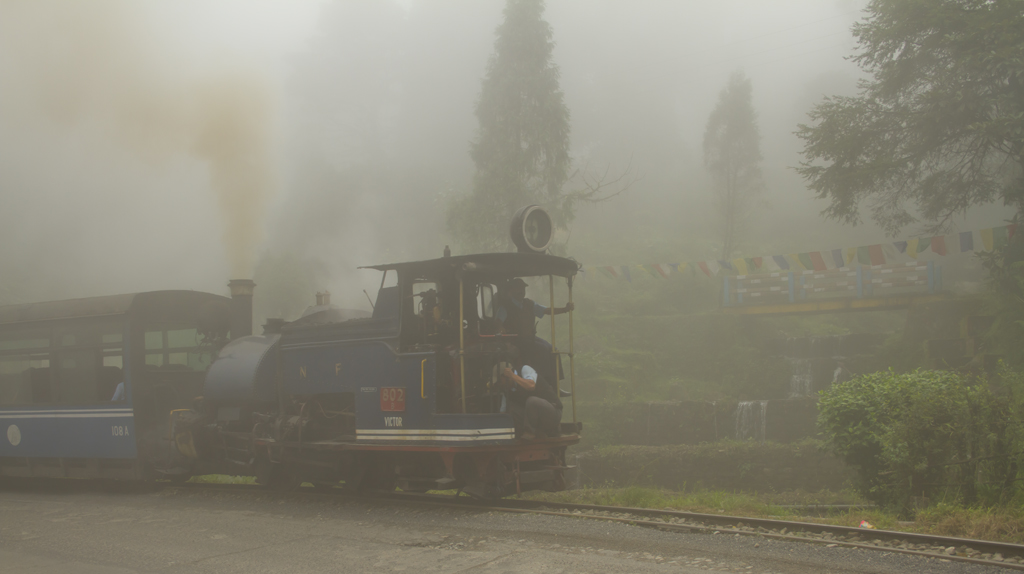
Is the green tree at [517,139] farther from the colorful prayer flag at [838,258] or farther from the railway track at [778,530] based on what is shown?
the railway track at [778,530]

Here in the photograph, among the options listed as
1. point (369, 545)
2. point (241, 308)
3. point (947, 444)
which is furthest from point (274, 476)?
point (947, 444)

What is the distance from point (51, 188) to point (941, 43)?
36.3 metres

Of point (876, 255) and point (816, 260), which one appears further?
point (816, 260)

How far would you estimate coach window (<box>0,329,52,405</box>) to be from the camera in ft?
36.0

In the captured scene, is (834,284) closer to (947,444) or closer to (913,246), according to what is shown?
(913,246)

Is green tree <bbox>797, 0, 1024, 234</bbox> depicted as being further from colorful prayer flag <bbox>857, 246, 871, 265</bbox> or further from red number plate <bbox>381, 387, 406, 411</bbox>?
red number plate <bbox>381, 387, 406, 411</bbox>

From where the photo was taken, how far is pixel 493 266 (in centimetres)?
822

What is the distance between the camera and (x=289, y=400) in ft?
31.1

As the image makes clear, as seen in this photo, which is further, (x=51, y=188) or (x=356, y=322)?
(x=51, y=188)

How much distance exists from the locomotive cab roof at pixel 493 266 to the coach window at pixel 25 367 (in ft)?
20.4

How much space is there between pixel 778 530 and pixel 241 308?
835 cm

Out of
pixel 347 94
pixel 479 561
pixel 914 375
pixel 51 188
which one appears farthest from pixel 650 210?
pixel 479 561

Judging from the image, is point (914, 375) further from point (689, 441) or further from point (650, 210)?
point (650, 210)

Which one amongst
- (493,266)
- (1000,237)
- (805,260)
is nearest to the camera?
(493,266)
